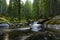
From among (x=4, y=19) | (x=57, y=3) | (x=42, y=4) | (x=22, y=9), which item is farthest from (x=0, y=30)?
(x=57, y=3)

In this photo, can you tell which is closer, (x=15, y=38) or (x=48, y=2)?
(x=15, y=38)

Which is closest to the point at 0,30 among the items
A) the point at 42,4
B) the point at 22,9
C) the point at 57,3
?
the point at 22,9

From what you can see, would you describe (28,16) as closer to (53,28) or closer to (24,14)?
(24,14)

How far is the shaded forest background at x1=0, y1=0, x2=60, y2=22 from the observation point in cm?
285

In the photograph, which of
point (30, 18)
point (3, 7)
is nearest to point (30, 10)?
point (30, 18)

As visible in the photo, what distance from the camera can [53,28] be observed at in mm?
2812

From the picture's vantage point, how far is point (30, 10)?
113 inches

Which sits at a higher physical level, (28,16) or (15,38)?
(28,16)

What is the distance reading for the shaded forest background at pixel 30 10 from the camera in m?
2.85

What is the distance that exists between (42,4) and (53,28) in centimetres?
52

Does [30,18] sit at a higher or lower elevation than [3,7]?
lower

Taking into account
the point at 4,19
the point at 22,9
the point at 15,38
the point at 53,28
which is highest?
the point at 22,9

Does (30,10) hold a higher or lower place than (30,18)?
higher

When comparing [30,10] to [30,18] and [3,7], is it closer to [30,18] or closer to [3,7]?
[30,18]
